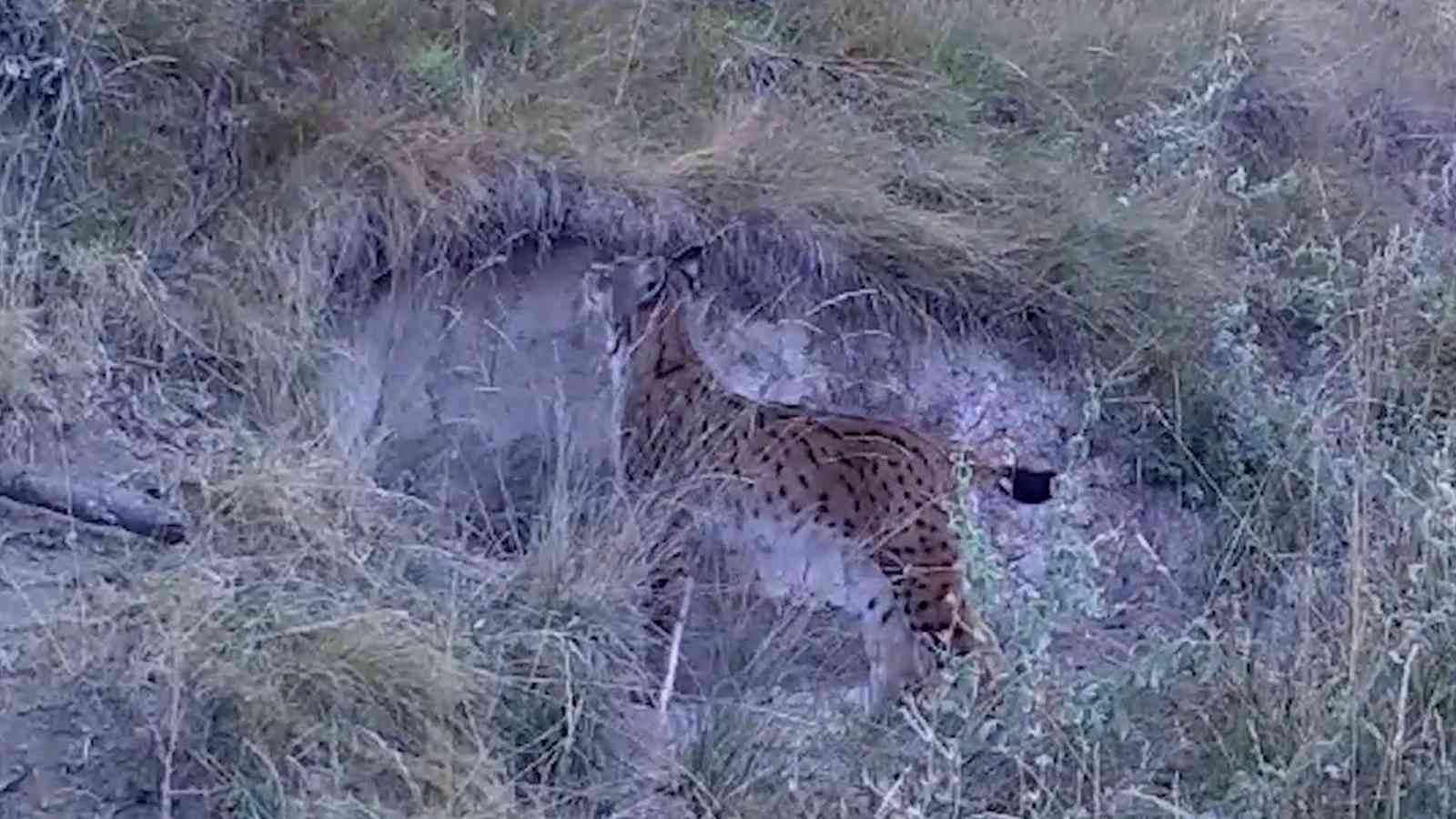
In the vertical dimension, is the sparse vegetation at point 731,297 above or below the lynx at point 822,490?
above

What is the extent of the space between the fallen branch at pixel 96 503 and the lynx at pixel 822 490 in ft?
3.67

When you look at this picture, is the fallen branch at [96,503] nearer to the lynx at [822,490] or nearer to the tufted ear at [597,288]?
the lynx at [822,490]

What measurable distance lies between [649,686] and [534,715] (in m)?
0.41

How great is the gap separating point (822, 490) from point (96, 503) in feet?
5.60

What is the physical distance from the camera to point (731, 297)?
6.12 metres

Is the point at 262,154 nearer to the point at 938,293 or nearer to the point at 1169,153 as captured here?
the point at 938,293

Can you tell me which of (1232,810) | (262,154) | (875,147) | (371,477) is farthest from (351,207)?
(1232,810)

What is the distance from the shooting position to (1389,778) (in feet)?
13.7

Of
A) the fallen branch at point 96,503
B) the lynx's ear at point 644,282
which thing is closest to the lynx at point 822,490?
the lynx's ear at point 644,282

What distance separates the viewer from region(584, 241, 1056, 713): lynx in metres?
5.59

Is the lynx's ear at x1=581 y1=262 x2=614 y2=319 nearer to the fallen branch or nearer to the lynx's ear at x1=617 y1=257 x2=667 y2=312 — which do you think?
the lynx's ear at x1=617 y1=257 x2=667 y2=312

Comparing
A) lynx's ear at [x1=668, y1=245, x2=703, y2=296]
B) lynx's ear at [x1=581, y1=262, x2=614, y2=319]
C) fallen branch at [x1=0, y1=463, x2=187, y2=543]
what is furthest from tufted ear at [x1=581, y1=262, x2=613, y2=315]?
fallen branch at [x1=0, y1=463, x2=187, y2=543]

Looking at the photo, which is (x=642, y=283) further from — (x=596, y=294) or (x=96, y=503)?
(x=96, y=503)

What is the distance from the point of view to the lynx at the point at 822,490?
5.59 metres
